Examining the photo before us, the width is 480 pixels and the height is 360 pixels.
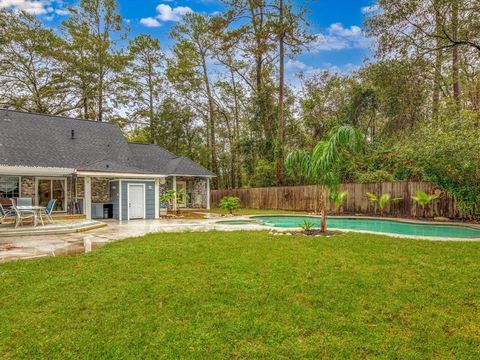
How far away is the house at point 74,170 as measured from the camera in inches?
599

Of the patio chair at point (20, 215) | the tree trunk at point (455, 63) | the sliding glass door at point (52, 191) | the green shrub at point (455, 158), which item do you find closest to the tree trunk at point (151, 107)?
the sliding glass door at point (52, 191)

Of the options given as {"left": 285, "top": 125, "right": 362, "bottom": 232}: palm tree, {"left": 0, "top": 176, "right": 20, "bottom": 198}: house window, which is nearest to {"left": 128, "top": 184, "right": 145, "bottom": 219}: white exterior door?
{"left": 0, "top": 176, "right": 20, "bottom": 198}: house window

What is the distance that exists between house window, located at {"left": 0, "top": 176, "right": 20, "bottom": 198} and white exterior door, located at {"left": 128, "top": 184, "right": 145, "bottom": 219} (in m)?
5.49

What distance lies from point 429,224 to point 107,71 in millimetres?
26278

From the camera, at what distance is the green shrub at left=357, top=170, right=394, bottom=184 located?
16.4 metres

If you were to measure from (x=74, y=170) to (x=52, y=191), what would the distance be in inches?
134

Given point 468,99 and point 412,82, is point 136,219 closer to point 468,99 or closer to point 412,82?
point 412,82

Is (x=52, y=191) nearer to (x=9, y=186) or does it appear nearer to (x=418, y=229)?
(x=9, y=186)

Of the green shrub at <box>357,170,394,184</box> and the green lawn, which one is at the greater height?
the green shrub at <box>357,170,394,184</box>

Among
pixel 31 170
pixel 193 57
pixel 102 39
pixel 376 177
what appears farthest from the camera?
pixel 193 57

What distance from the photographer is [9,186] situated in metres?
15.6

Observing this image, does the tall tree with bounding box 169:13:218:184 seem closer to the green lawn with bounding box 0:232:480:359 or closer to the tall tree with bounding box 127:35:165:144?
the tall tree with bounding box 127:35:165:144

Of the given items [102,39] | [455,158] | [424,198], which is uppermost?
[102,39]

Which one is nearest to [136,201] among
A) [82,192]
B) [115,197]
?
[115,197]
